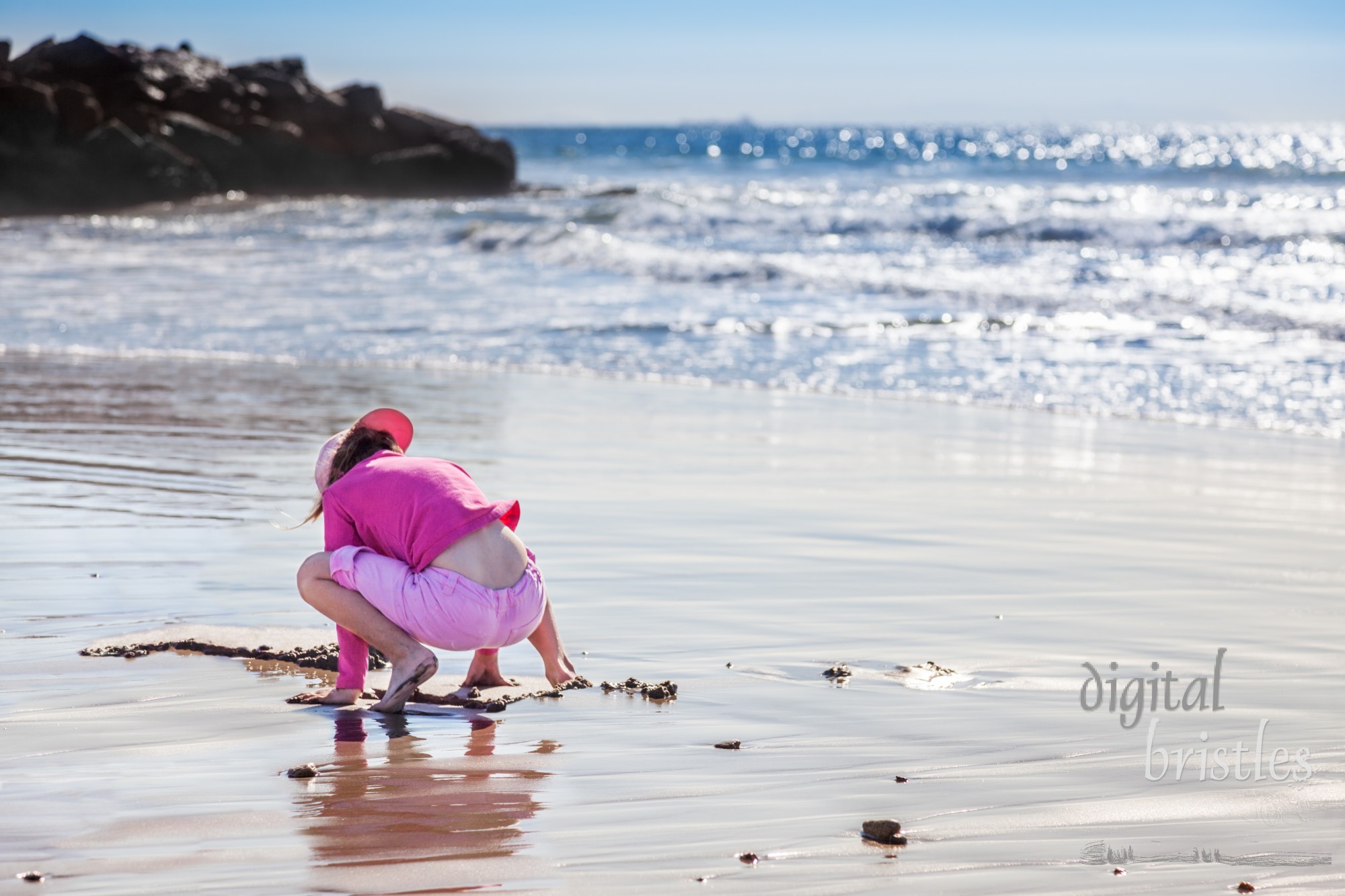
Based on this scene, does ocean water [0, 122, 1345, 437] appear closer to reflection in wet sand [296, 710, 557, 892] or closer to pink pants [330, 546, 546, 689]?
pink pants [330, 546, 546, 689]

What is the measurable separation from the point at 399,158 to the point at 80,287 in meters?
20.0

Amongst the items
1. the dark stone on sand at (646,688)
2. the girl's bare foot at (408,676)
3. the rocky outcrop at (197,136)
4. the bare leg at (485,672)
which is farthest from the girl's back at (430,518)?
the rocky outcrop at (197,136)

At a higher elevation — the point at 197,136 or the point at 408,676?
the point at 197,136

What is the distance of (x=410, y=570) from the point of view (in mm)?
3613

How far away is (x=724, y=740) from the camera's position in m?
3.38

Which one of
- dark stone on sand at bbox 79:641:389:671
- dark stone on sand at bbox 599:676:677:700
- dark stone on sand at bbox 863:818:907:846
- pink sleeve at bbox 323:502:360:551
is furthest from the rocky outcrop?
dark stone on sand at bbox 863:818:907:846

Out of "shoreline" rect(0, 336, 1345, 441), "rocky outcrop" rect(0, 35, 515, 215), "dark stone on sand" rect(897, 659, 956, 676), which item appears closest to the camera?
"dark stone on sand" rect(897, 659, 956, 676)

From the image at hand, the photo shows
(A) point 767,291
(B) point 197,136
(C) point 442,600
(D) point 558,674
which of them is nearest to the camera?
(C) point 442,600

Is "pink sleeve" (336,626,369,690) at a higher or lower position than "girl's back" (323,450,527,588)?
lower

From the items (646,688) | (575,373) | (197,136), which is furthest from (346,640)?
(197,136)

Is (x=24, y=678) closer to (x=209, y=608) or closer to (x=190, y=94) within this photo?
(x=209, y=608)

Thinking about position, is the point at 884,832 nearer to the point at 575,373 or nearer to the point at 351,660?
the point at 351,660

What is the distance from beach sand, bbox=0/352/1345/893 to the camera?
2670 millimetres

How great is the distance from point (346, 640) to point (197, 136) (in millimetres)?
31599
